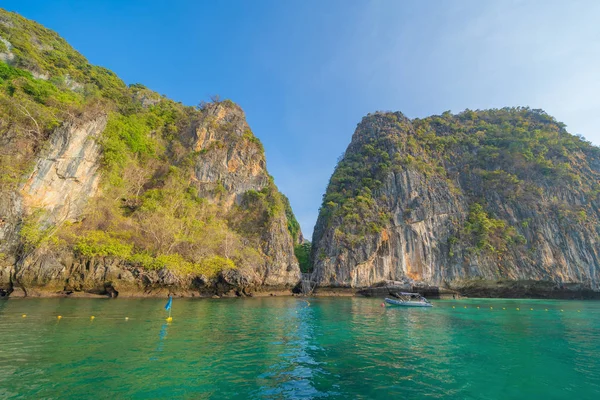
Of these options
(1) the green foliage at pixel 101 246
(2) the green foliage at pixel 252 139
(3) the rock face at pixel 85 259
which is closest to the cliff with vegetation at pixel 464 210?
(3) the rock face at pixel 85 259

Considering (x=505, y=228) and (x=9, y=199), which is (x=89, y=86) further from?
(x=505, y=228)

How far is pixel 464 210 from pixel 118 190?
60.4 meters

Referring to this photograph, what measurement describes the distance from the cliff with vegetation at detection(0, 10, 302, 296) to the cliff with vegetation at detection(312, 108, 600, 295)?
1470cm

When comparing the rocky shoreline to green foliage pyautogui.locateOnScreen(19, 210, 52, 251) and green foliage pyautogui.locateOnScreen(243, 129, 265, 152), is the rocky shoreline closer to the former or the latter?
green foliage pyautogui.locateOnScreen(19, 210, 52, 251)

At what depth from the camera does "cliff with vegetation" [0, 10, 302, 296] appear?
87.5 feet

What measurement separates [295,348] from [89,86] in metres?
51.6

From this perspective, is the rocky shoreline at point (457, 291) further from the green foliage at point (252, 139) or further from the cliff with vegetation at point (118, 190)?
the green foliage at point (252, 139)

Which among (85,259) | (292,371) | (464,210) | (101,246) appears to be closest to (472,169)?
(464,210)

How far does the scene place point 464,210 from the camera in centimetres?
5753

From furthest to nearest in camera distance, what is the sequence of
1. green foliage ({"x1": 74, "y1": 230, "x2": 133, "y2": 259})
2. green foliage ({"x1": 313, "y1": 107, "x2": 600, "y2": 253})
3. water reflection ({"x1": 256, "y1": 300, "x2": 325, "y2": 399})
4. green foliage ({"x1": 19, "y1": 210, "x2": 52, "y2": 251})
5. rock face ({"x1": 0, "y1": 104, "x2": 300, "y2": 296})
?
green foliage ({"x1": 313, "y1": 107, "x2": 600, "y2": 253})
green foliage ({"x1": 74, "y1": 230, "x2": 133, "y2": 259})
rock face ({"x1": 0, "y1": 104, "x2": 300, "y2": 296})
green foliage ({"x1": 19, "y1": 210, "x2": 52, "y2": 251})
water reflection ({"x1": 256, "y1": 300, "x2": 325, "y2": 399})

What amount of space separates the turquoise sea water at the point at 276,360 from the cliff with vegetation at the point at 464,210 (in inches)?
1311

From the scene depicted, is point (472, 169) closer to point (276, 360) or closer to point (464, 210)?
point (464, 210)

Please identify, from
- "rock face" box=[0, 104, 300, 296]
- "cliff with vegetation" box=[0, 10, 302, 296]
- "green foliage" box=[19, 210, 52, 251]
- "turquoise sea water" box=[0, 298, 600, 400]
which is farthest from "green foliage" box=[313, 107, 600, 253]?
"green foliage" box=[19, 210, 52, 251]

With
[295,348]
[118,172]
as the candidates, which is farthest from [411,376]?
[118,172]
